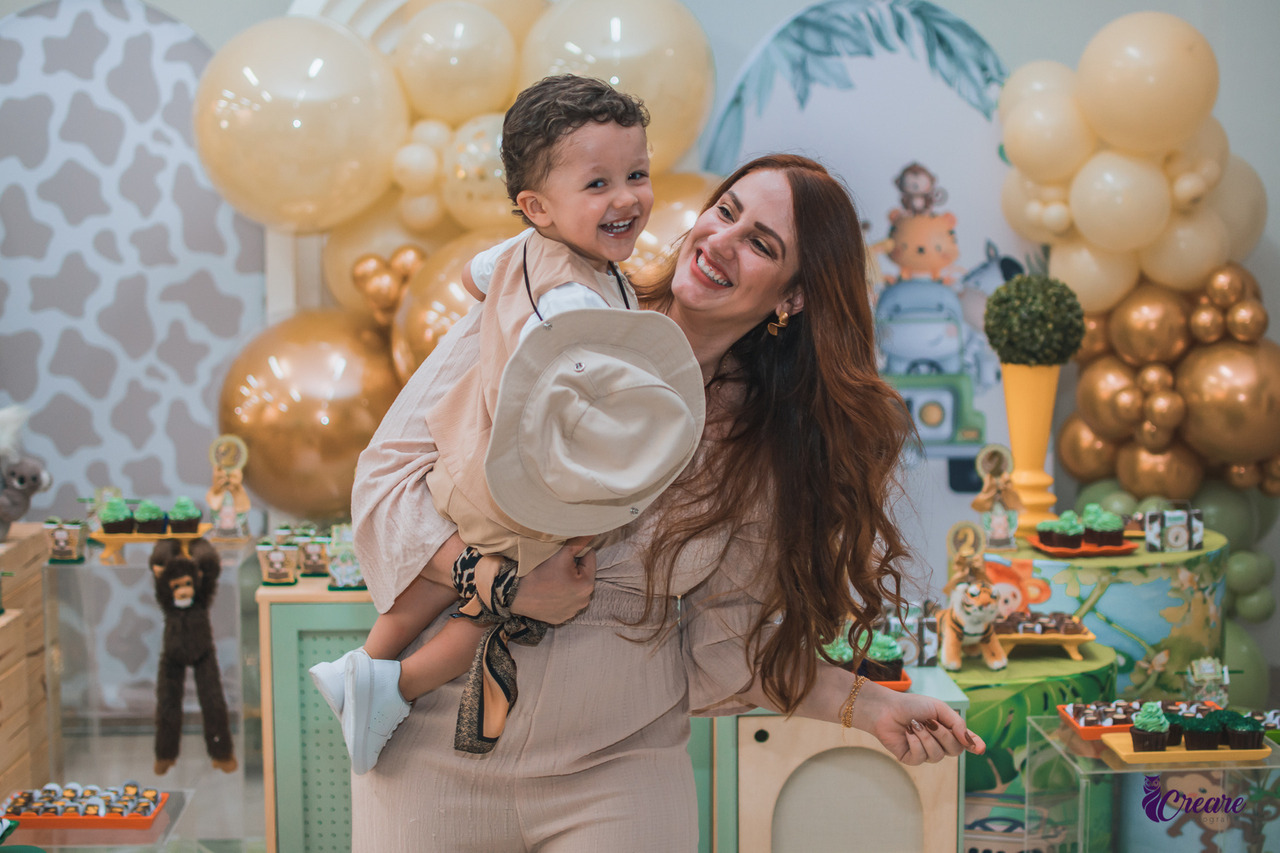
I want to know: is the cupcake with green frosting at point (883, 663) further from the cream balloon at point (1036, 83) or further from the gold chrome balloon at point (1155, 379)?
the cream balloon at point (1036, 83)

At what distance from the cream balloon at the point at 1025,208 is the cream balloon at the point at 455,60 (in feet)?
5.77

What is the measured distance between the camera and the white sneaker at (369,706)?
4.19ft

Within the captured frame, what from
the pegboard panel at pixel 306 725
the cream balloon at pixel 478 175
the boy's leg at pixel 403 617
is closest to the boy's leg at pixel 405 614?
the boy's leg at pixel 403 617

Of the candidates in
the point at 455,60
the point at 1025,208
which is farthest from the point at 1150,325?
the point at 455,60

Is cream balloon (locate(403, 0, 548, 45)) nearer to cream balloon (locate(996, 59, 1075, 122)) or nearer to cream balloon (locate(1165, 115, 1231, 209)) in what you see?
cream balloon (locate(996, 59, 1075, 122))

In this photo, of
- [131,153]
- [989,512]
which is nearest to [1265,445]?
[989,512]

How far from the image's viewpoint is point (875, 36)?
149 inches

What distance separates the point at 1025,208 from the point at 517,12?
1822 millimetres

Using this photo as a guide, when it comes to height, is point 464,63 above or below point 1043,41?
below

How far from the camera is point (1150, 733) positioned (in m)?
2.18

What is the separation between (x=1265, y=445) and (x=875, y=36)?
1.92 meters

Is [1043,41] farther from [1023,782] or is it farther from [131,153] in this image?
[131,153]

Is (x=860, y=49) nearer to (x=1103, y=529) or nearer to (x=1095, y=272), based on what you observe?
(x=1095, y=272)

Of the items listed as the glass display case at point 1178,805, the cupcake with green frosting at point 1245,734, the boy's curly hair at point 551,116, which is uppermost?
the boy's curly hair at point 551,116
